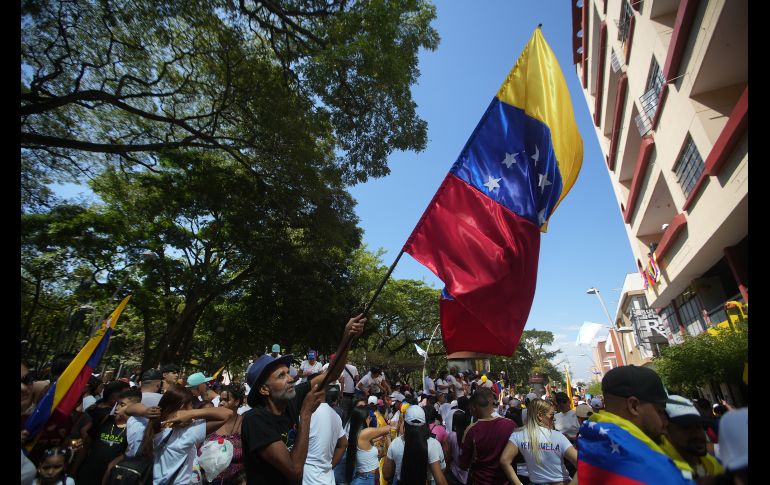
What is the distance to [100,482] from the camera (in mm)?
3543

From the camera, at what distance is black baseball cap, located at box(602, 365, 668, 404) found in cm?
208

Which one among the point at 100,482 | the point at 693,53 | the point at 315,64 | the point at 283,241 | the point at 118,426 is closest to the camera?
the point at 100,482

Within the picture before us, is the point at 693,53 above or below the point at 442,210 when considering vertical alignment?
above

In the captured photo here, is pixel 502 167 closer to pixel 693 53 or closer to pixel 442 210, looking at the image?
pixel 442 210

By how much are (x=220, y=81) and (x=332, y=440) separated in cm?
928

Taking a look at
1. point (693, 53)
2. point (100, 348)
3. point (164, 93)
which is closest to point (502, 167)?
point (100, 348)

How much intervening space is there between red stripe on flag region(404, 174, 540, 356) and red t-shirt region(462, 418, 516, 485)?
0.97 m

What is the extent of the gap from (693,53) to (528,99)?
11023 mm

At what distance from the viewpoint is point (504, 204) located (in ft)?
12.5

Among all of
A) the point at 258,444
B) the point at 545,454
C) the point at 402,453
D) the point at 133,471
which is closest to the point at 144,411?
the point at 133,471

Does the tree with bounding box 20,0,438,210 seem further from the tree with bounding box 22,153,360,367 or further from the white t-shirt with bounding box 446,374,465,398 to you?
the white t-shirt with bounding box 446,374,465,398

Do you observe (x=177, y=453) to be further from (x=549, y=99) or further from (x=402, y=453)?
(x=549, y=99)

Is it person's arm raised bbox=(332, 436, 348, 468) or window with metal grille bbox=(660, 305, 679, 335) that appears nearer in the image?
person's arm raised bbox=(332, 436, 348, 468)

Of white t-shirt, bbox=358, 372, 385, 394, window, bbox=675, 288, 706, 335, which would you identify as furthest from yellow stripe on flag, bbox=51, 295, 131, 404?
window, bbox=675, 288, 706, 335
